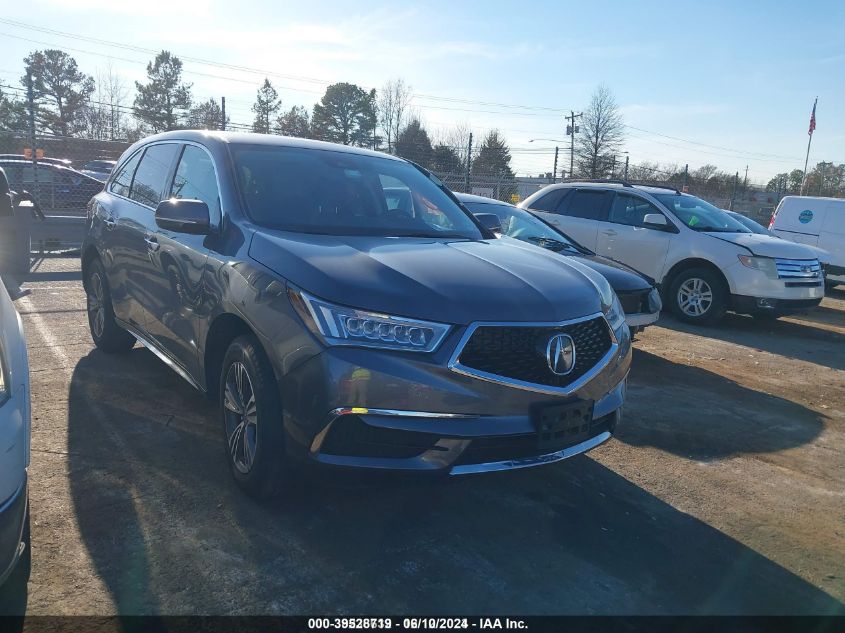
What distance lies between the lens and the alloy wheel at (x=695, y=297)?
8.91 metres

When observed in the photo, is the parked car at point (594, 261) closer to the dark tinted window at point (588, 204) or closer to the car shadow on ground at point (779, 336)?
A: the car shadow on ground at point (779, 336)

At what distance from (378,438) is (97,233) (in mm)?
3965

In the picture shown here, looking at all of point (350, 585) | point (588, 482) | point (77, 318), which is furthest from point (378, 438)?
point (77, 318)

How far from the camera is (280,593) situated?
2592 millimetres

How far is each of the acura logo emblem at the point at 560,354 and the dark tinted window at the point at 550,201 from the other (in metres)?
7.58

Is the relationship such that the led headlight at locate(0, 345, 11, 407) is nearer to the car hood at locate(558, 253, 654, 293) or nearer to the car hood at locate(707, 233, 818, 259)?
the car hood at locate(558, 253, 654, 293)

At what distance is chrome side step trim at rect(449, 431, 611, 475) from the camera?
9.00ft

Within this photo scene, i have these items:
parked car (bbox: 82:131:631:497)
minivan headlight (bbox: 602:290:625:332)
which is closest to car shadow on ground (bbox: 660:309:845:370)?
minivan headlight (bbox: 602:290:625:332)

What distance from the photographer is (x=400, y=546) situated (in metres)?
2.98

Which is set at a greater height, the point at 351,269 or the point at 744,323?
the point at 351,269

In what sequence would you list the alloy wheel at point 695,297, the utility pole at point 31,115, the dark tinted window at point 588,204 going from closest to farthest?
the alloy wheel at point 695,297
the dark tinted window at point 588,204
the utility pole at point 31,115

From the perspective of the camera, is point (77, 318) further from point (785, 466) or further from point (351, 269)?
point (785, 466)

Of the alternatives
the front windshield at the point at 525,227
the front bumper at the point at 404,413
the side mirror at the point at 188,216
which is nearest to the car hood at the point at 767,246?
the front windshield at the point at 525,227

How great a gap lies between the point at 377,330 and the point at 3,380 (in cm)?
132
